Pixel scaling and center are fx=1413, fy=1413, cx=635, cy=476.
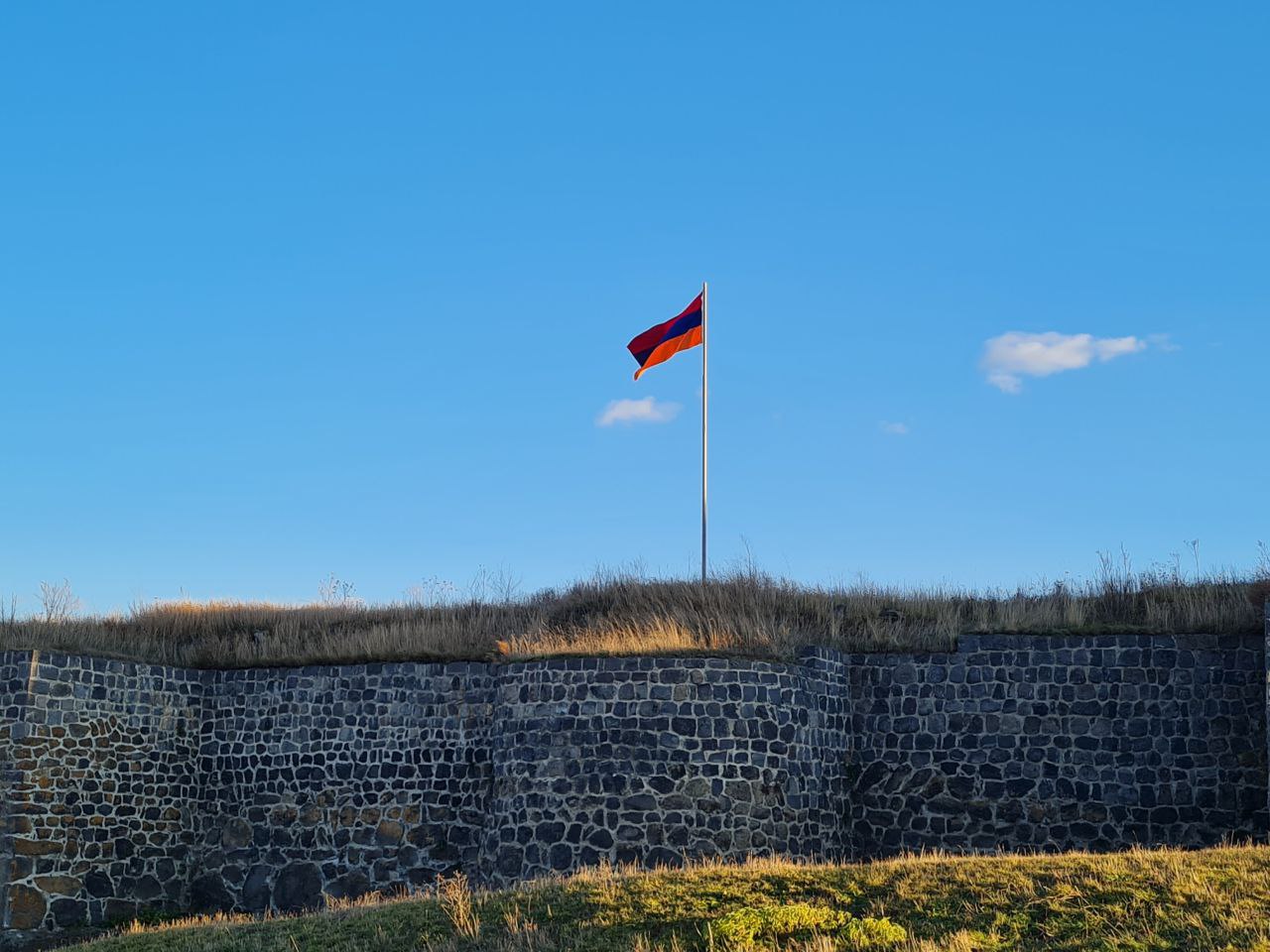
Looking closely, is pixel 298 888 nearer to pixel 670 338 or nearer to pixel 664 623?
pixel 664 623

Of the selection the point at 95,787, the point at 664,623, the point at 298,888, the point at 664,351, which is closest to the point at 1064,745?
the point at 664,623

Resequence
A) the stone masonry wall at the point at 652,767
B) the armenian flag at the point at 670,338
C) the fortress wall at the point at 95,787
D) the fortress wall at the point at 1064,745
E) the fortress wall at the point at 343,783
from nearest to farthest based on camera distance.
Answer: the stone masonry wall at the point at 652,767
the fortress wall at the point at 1064,745
the fortress wall at the point at 95,787
the fortress wall at the point at 343,783
the armenian flag at the point at 670,338

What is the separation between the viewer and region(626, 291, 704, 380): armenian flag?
85.5ft

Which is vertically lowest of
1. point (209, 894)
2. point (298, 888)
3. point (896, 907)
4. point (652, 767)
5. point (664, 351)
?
point (209, 894)

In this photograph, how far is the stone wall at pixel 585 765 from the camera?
19375mm

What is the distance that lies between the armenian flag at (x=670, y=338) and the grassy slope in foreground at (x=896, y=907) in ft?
39.9

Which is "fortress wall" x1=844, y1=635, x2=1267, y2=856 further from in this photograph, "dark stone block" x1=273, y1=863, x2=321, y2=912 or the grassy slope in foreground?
"dark stone block" x1=273, y1=863, x2=321, y2=912

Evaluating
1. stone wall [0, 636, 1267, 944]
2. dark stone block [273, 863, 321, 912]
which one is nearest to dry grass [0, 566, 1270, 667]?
stone wall [0, 636, 1267, 944]

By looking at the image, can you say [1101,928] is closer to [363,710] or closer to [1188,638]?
[1188,638]

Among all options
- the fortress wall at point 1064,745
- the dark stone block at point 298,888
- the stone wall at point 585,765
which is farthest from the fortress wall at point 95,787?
the fortress wall at point 1064,745

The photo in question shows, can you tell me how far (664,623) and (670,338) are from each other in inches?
275

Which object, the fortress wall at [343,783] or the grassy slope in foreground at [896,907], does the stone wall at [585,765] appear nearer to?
the fortress wall at [343,783]

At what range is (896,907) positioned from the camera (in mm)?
13336

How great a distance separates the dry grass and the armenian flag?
4434mm
